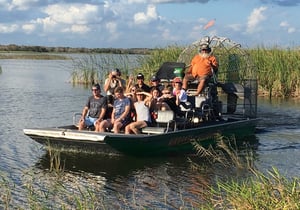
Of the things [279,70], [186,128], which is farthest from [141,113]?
[279,70]

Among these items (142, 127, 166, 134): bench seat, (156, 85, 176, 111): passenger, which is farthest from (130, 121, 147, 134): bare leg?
(156, 85, 176, 111): passenger

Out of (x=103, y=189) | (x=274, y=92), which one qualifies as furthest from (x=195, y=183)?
(x=274, y=92)

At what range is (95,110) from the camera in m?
12.2

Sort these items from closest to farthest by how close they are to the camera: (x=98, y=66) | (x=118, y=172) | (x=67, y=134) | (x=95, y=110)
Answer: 1. (x=118, y=172)
2. (x=67, y=134)
3. (x=95, y=110)
4. (x=98, y=66)

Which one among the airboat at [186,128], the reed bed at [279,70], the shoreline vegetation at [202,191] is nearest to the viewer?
the shoreline vegetation at [202,191]

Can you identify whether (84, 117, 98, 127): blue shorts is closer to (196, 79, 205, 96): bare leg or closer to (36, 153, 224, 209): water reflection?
(36, 153, 224, 209): water reflection

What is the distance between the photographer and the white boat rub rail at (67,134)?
10.9 meters

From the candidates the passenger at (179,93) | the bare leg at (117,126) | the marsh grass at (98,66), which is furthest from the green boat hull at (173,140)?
the marsh grass at (98,66)

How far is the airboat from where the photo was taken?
11188 millimetres

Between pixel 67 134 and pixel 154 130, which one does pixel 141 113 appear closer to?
pixel 154 130

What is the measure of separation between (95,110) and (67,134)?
1.22 meters

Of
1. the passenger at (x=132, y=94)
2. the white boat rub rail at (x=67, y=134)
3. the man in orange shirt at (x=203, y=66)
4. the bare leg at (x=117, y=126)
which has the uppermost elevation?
the man in orange shirt at (x=203, y=66)

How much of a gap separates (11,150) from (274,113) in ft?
36.4

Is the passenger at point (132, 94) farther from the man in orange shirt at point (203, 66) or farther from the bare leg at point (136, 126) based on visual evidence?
the man in orange shirt at point (203, 66)
